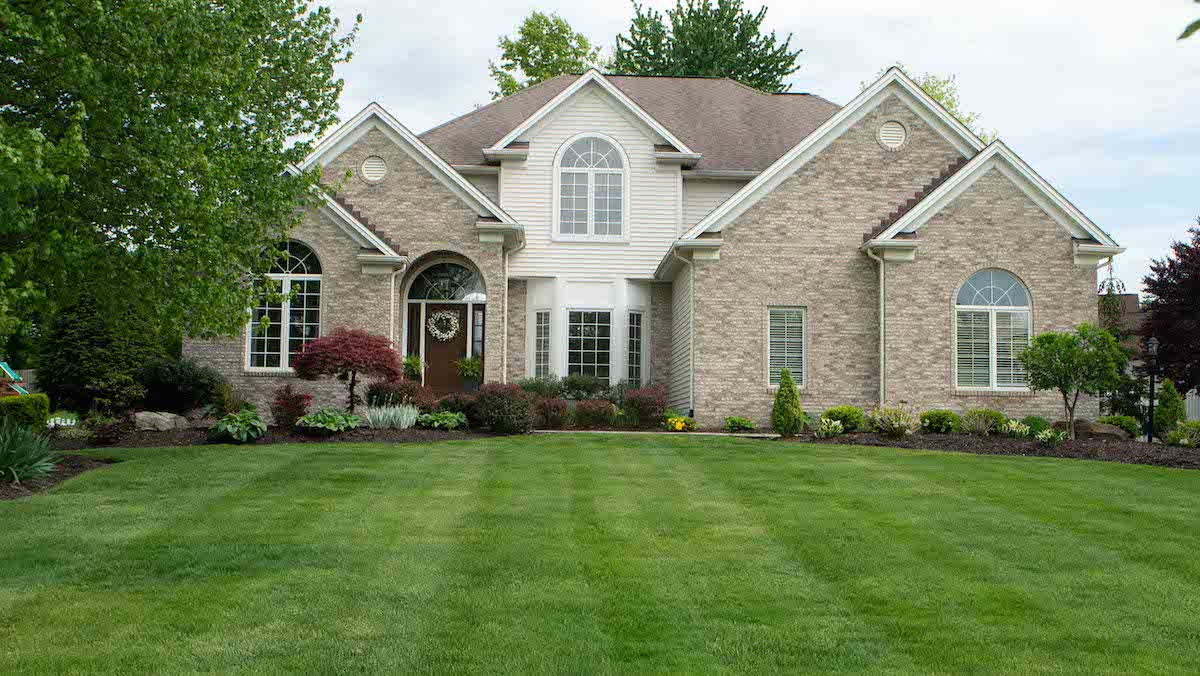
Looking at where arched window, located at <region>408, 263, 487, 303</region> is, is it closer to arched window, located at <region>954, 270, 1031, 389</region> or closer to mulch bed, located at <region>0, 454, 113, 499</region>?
mulch bed, located at <region>0, 454, 113, 499</region>

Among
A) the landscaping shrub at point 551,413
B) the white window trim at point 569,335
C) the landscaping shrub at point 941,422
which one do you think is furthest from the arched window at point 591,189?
the landscaping shrub at point 941,422

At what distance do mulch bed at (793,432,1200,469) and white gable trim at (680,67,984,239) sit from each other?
497cm

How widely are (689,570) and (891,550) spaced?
1907 millimetres

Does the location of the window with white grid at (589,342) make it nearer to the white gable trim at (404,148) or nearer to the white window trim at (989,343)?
the white gable trim at (404,148)

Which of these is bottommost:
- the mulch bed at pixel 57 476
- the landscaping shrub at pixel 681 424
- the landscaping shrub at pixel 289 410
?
the mulch bed at pixel 57 476

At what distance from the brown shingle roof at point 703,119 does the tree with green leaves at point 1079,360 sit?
9.50 metres

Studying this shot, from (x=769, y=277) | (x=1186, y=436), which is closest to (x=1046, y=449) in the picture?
(x=1186, y=436)

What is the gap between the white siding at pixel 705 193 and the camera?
85.7 ft

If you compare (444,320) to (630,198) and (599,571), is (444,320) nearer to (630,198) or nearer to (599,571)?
(630,198)

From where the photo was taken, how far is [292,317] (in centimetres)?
2216

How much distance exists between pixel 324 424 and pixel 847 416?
8.93 metres

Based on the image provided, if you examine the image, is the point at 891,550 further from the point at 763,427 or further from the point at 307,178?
the point at 763,427

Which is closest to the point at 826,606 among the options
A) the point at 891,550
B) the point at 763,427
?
the point at 891,550

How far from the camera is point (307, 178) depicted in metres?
15.6
